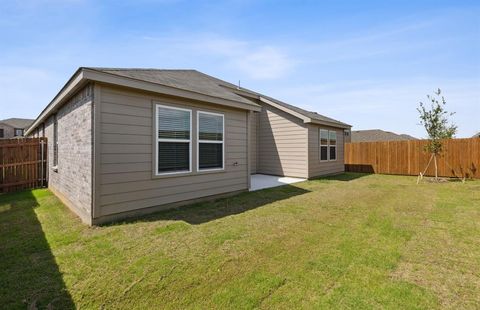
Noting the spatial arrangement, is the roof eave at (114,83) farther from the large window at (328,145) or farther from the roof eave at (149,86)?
the large window at (328,145)

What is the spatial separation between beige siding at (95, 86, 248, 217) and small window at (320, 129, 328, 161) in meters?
7.74

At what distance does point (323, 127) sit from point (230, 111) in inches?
271

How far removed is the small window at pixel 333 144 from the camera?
12.8 meters

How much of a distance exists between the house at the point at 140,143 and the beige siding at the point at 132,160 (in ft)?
0.06

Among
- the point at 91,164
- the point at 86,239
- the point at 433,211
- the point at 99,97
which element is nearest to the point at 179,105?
the point at 99,97

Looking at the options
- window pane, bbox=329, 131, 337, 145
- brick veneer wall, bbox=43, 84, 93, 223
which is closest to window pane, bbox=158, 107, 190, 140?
brick veneer wall, bbox=43, 84, 93, 223

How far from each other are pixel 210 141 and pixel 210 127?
39cm

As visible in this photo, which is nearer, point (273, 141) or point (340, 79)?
point (273, 141)

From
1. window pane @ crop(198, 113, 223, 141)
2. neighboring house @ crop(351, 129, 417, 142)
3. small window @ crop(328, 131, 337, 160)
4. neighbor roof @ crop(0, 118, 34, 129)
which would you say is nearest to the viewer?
window pane @ crop(198, 113, 223, 141)

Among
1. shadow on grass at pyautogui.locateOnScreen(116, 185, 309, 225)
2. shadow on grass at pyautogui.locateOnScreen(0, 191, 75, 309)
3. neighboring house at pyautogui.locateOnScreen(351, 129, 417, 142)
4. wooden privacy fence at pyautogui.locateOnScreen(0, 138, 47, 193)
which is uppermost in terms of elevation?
neighboring house at pyautogui.locateOnScreen(351, 129, 417, 142)

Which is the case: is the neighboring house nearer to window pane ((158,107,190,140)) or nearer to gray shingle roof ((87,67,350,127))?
gray shingle roof ((87,67,350,127))

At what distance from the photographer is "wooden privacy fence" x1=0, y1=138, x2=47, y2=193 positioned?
8.15m

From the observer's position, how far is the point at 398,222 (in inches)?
186

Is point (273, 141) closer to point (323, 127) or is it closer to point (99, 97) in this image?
point (323, 127)
